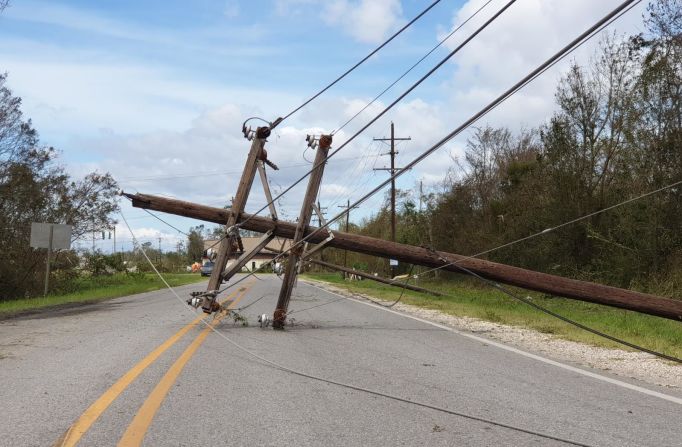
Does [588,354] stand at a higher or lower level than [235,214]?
lower

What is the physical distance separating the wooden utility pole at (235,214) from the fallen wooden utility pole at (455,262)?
21 centimetres

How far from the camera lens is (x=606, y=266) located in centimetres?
2558

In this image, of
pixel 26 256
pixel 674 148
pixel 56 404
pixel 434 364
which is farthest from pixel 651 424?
pixel 26 256

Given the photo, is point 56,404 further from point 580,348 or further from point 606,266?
point 606,266

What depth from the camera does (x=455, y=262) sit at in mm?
11250

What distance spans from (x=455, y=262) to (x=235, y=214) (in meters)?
4.44

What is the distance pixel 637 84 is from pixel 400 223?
137 ft

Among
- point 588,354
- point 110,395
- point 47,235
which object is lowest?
point 110,395

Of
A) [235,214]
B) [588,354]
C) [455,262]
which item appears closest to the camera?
[588,354]

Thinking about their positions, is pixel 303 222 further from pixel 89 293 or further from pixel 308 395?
pixel 89 293

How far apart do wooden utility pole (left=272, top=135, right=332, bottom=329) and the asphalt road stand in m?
1.51

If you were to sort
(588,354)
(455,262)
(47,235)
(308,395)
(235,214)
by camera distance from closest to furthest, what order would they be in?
(308,395), (588,354), (455,262), (235,214), (47,235)

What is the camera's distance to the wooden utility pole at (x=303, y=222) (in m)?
12.9

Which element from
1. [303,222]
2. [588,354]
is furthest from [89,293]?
[588,354]
